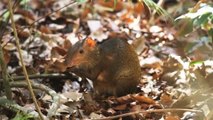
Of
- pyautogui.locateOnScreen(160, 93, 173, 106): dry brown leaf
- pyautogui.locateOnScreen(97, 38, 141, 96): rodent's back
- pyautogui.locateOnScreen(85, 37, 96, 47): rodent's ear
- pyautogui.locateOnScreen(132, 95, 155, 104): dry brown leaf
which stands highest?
pyautogui.locateOnScreen(85, 37, 96, 47): rodent's ear

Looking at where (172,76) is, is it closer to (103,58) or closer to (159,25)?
(103,58)

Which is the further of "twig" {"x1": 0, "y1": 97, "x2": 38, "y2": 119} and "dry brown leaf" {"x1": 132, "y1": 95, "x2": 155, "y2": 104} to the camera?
"dry brown leaf" {"x1": 132, "y1": 95, "x2": 155, "y2": 104}

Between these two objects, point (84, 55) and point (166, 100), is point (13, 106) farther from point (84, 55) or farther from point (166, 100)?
point (166, 100)

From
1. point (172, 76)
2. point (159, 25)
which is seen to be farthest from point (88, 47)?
point (159, 25)

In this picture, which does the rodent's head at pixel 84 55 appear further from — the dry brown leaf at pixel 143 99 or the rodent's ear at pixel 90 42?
the dry brown leaf at pixel 143 99

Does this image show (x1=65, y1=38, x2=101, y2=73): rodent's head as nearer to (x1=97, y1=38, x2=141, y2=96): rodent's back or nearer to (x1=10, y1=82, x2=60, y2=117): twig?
(x1=97, y1=38, x2=141, y2=96): rodent's back

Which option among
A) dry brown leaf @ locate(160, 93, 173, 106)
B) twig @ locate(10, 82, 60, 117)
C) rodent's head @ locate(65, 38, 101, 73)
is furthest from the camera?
rodent's head @ locate(65, 38, 101, 73)

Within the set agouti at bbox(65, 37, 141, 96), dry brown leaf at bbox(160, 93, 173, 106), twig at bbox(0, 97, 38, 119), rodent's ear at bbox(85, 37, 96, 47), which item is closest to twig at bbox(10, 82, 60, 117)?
twig at bbox(0, 97, 38, 119)

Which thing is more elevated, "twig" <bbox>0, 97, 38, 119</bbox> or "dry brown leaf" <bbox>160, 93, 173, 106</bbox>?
"dry brown leaf" <bbox>160, 93, 173, 106</bbox>
